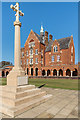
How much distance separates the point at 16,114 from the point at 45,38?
36996mm

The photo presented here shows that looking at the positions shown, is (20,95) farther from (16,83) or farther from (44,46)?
(44,46)

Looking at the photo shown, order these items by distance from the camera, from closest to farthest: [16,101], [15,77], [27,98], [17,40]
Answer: [16,101] < [27,98] < [15,77] < [17,40]

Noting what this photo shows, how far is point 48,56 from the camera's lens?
116 ft

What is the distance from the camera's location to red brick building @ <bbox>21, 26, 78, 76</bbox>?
101ft

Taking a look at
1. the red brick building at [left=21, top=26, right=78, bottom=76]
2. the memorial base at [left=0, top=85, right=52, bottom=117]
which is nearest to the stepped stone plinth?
the memorial base at [left=0, top=85, right=52, bottom=117]

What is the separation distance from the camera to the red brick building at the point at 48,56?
30.8 metres

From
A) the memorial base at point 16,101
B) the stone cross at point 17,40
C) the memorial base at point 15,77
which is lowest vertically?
the memorial base at point 16,101

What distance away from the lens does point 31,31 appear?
120 ft

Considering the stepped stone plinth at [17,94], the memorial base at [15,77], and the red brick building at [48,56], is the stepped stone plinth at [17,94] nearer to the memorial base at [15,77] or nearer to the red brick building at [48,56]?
the memorial base at [15,77]

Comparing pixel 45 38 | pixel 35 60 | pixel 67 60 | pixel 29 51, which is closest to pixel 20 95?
pixel 67 60

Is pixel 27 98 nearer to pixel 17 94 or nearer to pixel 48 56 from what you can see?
pixel 17 94

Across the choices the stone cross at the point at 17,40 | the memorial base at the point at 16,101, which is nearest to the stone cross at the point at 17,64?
the stone cross at the point at 17,40

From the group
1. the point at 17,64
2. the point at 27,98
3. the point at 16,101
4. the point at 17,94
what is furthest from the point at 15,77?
the point at 16,101

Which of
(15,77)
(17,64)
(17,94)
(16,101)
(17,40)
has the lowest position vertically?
(16,101)
